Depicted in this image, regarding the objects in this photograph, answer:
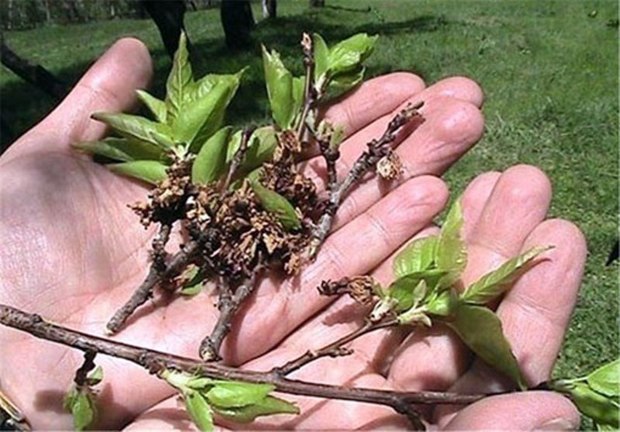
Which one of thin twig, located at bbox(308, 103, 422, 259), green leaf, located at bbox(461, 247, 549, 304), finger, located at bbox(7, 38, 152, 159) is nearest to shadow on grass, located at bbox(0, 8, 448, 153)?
finger, located at bbox(7, 38, 152, 159)

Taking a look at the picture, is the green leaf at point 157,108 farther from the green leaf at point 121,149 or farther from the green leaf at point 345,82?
the green leaf at point 345,82

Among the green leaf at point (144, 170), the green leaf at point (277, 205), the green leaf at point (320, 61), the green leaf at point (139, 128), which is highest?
the green leaf at point (320, 61)

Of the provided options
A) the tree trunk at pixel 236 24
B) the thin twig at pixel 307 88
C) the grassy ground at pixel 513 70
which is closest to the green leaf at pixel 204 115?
the thin twig at pixel 307 88

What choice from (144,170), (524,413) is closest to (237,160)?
(144,170)

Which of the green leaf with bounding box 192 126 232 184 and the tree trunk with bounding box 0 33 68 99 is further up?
the green leaf with bounding box 192 126 232 184

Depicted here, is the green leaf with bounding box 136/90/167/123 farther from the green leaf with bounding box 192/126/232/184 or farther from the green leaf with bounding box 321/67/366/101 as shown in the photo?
the green leaf with bounding box 321/67/366/101

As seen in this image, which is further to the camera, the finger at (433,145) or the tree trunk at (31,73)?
the tree trunk at (31,73)

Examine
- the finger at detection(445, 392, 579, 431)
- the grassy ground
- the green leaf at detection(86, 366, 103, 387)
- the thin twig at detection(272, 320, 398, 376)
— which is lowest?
the grassy ground
